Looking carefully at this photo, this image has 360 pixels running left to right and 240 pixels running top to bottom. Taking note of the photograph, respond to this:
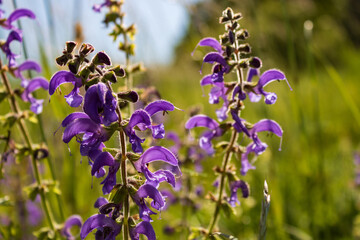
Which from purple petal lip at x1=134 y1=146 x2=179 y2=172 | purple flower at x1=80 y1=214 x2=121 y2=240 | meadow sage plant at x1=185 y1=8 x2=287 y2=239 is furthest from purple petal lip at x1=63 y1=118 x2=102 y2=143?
meadow sage plant at x1=185 y1=8 x2=287 y2=239

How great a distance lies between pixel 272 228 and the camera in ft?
11.1

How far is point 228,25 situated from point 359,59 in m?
10.9

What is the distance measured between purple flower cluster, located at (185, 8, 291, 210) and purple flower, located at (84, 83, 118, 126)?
0.62m

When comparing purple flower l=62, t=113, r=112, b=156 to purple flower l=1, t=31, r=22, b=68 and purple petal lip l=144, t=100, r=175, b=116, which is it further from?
purple flower l=1, t=31, r=22, b=68

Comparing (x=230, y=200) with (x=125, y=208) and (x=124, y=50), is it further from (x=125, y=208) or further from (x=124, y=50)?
(x=124, y=50)

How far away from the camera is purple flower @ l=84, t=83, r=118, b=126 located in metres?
1.45

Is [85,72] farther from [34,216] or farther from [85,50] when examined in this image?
[34,216]

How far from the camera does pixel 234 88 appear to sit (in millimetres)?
2004

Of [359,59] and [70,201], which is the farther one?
[359,59]

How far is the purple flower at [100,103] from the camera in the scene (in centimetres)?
145

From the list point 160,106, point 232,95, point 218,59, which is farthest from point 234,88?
point 160,106

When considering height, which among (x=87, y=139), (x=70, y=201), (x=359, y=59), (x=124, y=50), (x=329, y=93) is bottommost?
(x=87, y=139)

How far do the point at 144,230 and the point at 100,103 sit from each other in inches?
21.0

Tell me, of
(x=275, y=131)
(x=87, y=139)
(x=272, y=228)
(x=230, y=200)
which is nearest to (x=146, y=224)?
(x=87, y=139)
